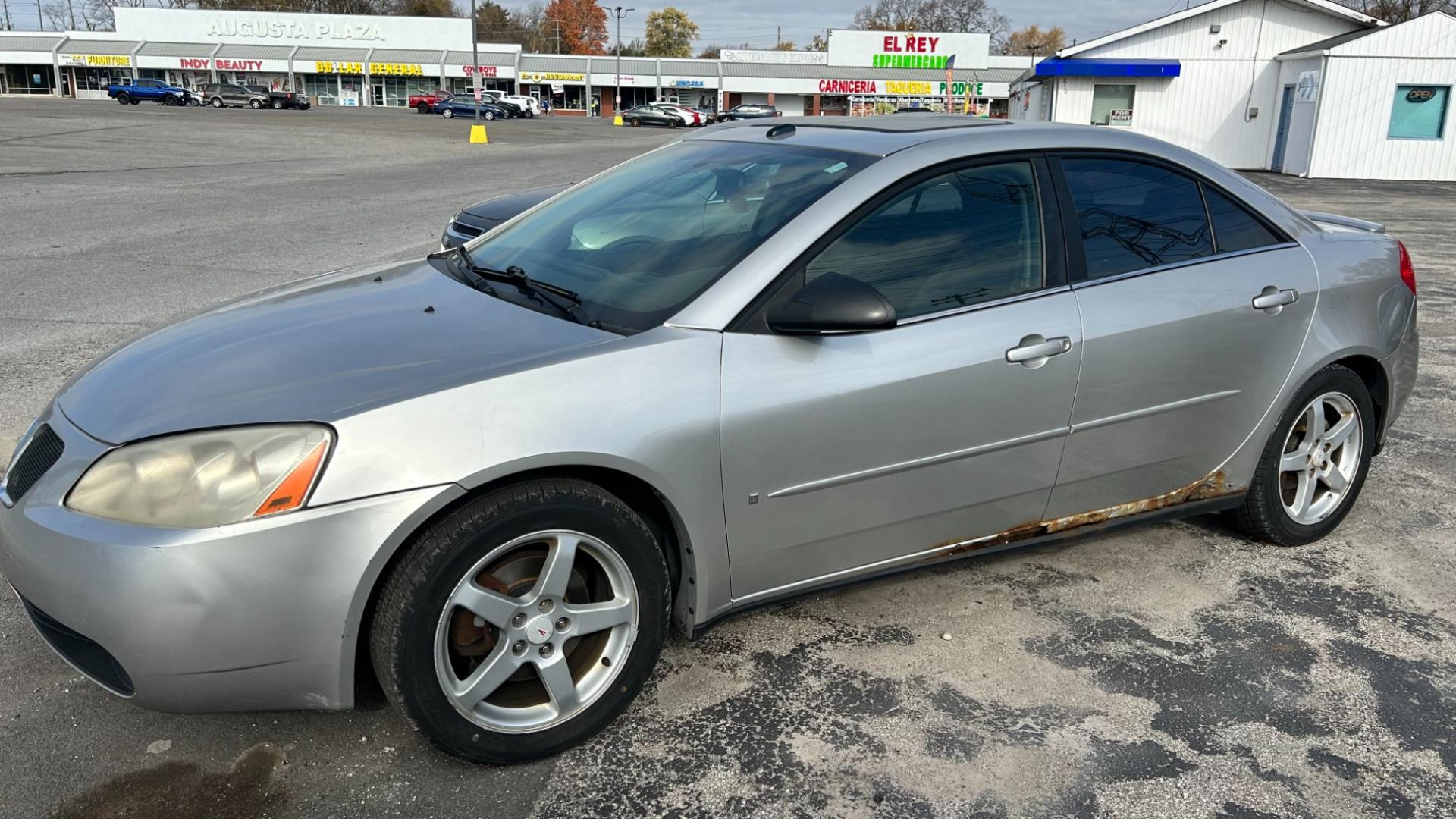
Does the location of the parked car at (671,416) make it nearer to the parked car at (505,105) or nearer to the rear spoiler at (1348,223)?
the rear spoiler at (1348,223)

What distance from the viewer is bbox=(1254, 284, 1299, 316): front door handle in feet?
11.9

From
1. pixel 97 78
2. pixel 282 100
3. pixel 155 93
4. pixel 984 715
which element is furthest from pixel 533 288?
pixel 97 78

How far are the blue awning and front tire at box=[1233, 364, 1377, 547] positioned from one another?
2651 centimetres

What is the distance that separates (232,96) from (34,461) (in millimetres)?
67260

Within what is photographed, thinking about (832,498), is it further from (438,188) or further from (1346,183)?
(1346,183)

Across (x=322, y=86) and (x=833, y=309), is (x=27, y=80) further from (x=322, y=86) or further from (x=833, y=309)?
(x=833, y=309)

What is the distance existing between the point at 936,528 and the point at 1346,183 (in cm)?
2602

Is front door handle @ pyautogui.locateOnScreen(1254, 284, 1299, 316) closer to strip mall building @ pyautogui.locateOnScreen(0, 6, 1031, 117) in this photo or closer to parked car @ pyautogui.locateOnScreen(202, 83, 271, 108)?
parked car @ pyautogui.locateOnScreen(202, 83, 271, 108)

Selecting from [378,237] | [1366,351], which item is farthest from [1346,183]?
[1366,351]

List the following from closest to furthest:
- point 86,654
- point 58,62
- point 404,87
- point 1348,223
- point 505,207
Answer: point 86,654 → point 1348,223 → point 505,207 → point 58,62 → point 404,87

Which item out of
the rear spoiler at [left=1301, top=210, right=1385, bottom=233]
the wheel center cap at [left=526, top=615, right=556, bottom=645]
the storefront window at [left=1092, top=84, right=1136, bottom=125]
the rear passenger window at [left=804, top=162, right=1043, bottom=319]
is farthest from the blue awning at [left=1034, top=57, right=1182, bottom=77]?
the wheel center cap at [left=526, top=615, right=556, bottom=645]

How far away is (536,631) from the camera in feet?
8.56

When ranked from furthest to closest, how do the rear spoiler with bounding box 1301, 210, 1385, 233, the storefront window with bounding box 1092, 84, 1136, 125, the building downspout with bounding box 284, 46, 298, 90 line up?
the building downspout with bounding box 284, 46, 298, 90
the storefront window with bounding box 1092, 84, 1136, 125
the rear spoiler with bounding box 1301, 210, 1385, 233

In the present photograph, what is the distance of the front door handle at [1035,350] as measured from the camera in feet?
10.2
